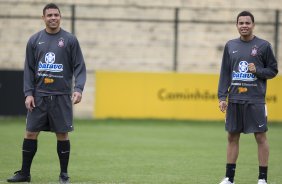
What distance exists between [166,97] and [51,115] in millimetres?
13548

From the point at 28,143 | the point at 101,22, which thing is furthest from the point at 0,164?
the point at 101,22

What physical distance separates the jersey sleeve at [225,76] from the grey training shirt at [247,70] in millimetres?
18

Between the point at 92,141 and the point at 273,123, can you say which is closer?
the point at 92,141

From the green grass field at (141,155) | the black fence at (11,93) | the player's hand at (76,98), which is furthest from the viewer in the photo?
the black fence at (11,93)

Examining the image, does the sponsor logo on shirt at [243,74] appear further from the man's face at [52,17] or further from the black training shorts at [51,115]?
the man's face at [52,17]

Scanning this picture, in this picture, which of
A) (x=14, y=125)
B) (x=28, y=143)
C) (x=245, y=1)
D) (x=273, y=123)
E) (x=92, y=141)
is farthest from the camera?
(x=245, y=1)

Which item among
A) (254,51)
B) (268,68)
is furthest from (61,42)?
(268,68)

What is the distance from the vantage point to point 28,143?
979 cm

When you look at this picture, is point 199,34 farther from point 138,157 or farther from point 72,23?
point 138,157

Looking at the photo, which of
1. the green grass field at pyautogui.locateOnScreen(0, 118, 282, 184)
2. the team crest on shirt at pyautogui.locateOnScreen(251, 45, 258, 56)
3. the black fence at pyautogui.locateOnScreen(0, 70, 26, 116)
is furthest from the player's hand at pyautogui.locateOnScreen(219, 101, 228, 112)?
the black fence at pyautogui.locateOnScreen(0, 70, 26, 116)

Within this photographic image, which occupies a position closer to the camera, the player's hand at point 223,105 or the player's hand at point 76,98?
the player's hand at point 76,98

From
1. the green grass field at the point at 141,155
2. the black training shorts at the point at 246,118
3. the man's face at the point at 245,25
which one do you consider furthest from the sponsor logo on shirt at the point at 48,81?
the man's face at the point at 245,25

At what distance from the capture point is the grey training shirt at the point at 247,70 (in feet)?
31.5

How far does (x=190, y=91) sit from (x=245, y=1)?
724 cm
